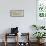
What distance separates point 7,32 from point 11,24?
1.21ft

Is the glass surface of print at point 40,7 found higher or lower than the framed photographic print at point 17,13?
higher

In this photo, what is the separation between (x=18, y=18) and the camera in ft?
21.2

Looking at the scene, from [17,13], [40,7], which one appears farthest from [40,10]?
[17,13]

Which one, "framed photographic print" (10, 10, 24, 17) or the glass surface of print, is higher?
the glass surface of print

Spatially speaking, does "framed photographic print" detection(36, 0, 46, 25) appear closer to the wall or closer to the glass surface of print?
the glass surface of print

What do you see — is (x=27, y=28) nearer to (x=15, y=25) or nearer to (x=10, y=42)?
(x=15, y=25)

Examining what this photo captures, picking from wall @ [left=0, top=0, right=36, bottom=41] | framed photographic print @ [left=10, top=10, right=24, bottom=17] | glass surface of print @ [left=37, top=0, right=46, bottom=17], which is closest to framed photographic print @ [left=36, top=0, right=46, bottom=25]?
glass surface of print @ [left=37, top=0, right=46, bottom=17]

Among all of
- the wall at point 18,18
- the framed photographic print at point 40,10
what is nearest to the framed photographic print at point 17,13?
the wall at point 18,18

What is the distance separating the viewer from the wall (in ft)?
21.0

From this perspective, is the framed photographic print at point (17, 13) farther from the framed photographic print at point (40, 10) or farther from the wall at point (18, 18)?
the framed photographic print at point (40, 10)

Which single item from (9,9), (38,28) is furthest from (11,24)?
(38,28)

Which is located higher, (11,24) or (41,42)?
(11,24)

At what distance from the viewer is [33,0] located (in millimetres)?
6387

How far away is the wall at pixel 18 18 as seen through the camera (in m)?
6.39
